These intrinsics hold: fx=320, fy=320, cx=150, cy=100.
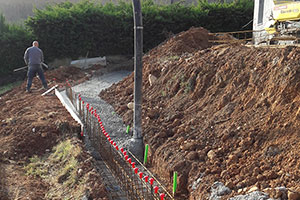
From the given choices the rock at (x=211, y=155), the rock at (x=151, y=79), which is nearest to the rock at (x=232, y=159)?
the rock at (x=211, y=155)

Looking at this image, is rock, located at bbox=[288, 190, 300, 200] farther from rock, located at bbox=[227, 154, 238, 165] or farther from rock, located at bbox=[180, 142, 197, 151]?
rock, located at bbox=[180, 142, 197, 151]

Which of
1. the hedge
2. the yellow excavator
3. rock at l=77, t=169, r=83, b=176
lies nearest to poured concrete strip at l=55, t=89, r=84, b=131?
rock at l=77, t=169, r=83, b=176

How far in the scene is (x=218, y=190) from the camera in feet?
12.5

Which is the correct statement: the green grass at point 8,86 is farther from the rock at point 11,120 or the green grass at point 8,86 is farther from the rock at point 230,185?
the rock at point 230,185

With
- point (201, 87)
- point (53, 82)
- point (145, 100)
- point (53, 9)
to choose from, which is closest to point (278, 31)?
point (201, 87)

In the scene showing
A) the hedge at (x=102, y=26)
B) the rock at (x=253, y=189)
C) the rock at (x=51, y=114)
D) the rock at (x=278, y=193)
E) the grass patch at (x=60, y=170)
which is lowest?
the grass patch at (x=60, y=170)

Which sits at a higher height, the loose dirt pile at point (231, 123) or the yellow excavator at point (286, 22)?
the yellow excavator at point (286, 22)

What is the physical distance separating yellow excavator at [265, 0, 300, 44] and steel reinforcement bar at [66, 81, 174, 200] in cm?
465

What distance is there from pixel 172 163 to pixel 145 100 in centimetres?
311

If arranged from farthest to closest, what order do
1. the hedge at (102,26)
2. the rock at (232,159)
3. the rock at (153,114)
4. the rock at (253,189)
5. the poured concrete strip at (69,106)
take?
the hedge at (102,26), the poured concrete strip at (69,106), the rock at (153,114), the rock at (232,159), the rock at (253,189)

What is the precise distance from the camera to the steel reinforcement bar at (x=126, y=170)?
393cm

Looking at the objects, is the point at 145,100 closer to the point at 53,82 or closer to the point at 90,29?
the point at 53,82

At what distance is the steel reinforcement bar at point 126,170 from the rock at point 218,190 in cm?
50

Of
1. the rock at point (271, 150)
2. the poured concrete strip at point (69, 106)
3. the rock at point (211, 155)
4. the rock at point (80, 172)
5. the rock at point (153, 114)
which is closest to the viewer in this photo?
the rock at point (271, 150)
